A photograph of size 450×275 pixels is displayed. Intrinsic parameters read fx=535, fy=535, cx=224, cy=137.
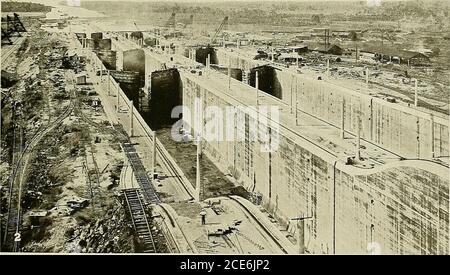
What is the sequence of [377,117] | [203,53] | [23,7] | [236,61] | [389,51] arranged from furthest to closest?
1. [203,53]
2. [236,61]
3. [389,51]
4. [377,117]
5. [23,7]

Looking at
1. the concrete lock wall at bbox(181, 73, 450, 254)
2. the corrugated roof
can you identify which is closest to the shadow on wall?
the corrugated roof

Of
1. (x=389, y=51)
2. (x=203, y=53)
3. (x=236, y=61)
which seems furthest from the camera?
(x=203, y=53)

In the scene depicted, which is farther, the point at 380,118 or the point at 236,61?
the point at 236,61

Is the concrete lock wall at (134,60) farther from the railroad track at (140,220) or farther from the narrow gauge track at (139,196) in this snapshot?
the railroad track at (140,220)

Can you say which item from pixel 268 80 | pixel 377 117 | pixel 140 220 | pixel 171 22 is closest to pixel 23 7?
pixel 140 220

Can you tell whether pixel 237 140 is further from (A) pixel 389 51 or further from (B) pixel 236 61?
(B) pixel 236 61

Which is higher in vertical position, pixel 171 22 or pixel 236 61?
pixel 171 22

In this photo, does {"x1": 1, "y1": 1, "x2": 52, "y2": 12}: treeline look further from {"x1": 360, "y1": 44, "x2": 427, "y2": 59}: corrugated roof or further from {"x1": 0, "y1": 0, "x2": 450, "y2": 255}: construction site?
{"x1": 360, "y1": 44, "x2": 427, "y2": 59}: corrugated roof
